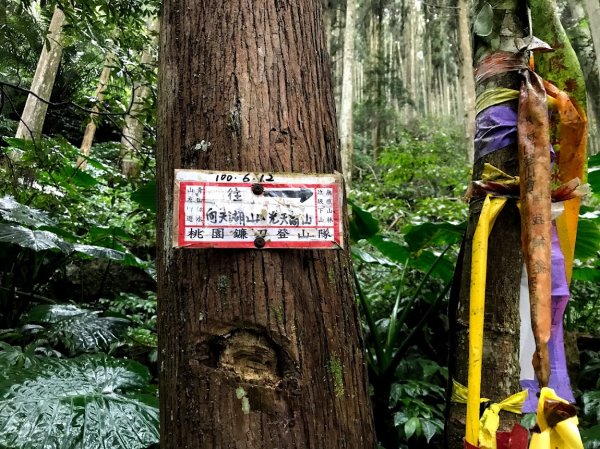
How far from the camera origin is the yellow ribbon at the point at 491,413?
100 centimetres

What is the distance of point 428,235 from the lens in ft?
8.59

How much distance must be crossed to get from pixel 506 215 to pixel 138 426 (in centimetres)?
131

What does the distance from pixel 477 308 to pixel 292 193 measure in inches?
21.8

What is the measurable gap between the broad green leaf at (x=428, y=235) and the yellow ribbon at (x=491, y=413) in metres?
1.19

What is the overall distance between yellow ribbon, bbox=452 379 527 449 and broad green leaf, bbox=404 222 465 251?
1.19m

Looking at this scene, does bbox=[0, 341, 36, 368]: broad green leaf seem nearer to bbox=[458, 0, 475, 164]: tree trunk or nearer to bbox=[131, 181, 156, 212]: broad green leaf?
bbox=[131, 181, 156, 212]: broad green leaf

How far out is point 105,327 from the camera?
2.54 metres

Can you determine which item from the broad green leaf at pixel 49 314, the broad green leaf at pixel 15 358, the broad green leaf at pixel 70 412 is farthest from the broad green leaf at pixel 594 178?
the broad green leaf at pixel 49 314

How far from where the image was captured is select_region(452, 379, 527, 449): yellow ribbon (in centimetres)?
100

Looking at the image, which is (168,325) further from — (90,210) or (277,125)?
(90,210)

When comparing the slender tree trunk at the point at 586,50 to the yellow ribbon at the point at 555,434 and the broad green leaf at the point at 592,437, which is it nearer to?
the broad green leaf at the point at 592,437

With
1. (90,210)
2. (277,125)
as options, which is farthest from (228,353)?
(90,210)

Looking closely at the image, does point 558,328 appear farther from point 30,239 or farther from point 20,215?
point 20,215

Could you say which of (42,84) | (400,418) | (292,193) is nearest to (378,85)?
(42,84)
